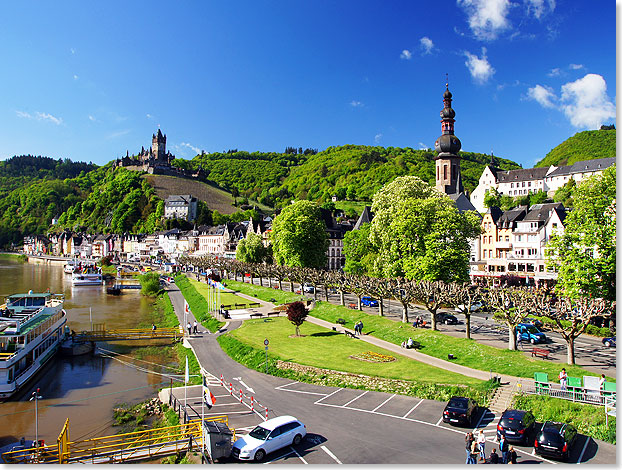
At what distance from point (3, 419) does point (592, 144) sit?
140987mm

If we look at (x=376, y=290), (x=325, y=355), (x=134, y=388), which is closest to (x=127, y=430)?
(x=134, y=388)

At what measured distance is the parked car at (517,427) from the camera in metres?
18.7

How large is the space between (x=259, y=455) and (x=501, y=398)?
1272cm

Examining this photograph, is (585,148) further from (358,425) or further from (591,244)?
(358,425)

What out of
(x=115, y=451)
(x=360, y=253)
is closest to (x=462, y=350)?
(x=115, y=451)

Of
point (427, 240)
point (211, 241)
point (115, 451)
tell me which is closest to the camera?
point (115, 451)

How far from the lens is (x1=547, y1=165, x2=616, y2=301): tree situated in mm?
25781

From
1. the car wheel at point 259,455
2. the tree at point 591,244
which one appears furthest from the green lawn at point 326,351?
the car wheel at point 259,455

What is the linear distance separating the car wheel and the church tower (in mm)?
84839

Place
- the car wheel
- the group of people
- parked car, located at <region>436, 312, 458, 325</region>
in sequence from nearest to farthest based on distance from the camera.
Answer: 1. the group of people
2. the car wheel
3. parked car, located at <region>436, 312, 458, 325</region>

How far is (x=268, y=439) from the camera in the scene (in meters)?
18.3

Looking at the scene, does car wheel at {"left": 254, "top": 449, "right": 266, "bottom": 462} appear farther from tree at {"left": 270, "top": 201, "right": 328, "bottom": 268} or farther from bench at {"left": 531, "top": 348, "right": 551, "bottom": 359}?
tree at {"left": 270, "top": 201, "right": 328, "bottom": 268}

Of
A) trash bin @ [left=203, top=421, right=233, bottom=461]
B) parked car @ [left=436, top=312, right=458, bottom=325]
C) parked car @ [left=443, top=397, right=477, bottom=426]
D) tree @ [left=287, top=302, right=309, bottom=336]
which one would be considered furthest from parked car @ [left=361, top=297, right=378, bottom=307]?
trash bin @ [left=203, top=421, right=233, bottom=461]

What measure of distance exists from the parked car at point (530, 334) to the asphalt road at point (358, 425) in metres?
17.0
